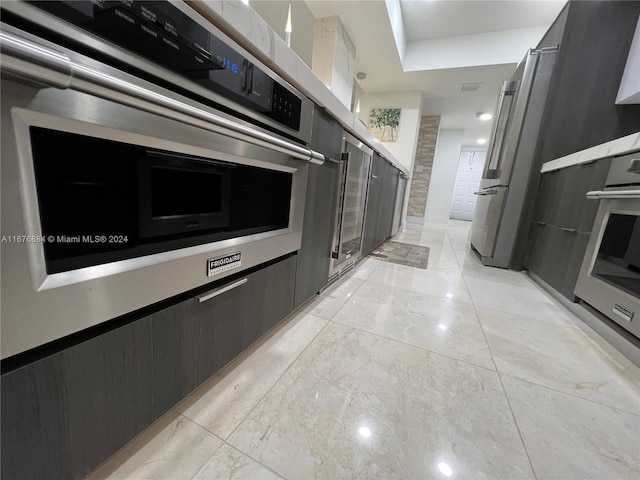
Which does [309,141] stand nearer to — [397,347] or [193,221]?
[193,221]

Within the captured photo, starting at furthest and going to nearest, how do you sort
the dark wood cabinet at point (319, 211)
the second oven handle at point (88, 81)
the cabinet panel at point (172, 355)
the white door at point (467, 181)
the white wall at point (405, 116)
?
1. the white door at point (467, 181)
2. the white wall at point (405, 116)
3. the dark wood cabinet at point (319, 211)
4. the cabinet panel at point (172, 355)
5. the second oven handle at point (88, 81)

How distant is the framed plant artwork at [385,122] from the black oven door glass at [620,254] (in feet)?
10.6

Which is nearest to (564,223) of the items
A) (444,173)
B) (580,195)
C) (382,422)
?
(580,195)

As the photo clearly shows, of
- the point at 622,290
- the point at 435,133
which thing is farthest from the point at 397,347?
the point at 435,133

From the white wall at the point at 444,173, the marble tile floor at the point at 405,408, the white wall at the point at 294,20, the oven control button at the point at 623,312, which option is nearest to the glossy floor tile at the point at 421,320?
the marble tile floor at the point at 405,408

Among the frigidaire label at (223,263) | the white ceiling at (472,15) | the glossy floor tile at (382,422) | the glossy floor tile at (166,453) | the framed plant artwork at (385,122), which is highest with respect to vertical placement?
the white ceiling at (472,15)

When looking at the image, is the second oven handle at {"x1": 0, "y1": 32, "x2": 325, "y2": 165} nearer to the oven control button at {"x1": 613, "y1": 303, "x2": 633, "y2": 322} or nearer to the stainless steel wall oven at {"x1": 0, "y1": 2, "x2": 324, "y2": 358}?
the stainless steel wall oven at {"x1": 0, "y1": 2, "x2": 324, "y2": 358}

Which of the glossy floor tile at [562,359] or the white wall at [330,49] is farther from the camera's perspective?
the white wall at [330,49]

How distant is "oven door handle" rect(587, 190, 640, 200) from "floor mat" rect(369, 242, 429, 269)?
3.53 feet

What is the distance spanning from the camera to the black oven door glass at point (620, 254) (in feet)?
3.42

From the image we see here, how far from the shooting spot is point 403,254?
8.19 feet

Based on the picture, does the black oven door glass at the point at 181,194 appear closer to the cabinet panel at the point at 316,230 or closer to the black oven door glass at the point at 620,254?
the cabinet panel at the point at 316,230

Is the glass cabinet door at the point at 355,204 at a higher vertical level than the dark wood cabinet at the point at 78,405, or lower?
higher

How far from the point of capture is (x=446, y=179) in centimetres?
602
